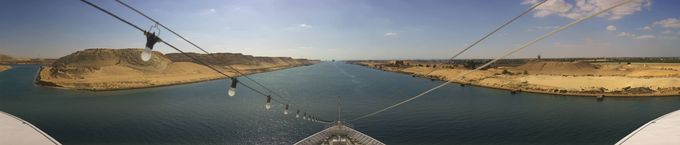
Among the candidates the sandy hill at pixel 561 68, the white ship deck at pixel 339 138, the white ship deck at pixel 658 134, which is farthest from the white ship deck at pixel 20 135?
the sandy hill at pixel 561 68

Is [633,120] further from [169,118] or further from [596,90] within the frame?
[169,118]

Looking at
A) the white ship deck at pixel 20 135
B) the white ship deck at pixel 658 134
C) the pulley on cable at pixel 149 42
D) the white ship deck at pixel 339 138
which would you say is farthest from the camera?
the white ship deck at pixel 339 138

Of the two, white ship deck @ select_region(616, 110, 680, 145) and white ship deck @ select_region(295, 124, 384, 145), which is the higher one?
white ship deck @ select_region(616, 110, 680, 145)

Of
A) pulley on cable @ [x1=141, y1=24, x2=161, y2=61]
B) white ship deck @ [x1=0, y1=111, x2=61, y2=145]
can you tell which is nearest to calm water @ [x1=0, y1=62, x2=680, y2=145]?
white ship deck @ [x1=0, y1=111, x2=61, y2=145]

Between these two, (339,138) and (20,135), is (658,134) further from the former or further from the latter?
(20,135)

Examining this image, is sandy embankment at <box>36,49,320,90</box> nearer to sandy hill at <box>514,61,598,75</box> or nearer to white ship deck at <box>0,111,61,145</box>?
white ship deck at <box>0,111,61,145</box>

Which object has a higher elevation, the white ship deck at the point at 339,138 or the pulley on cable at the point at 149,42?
the pulley on cable at the point at 149,42

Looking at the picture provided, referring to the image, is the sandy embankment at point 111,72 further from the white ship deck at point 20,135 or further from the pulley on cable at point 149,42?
the pulley on cable at point 149,42
